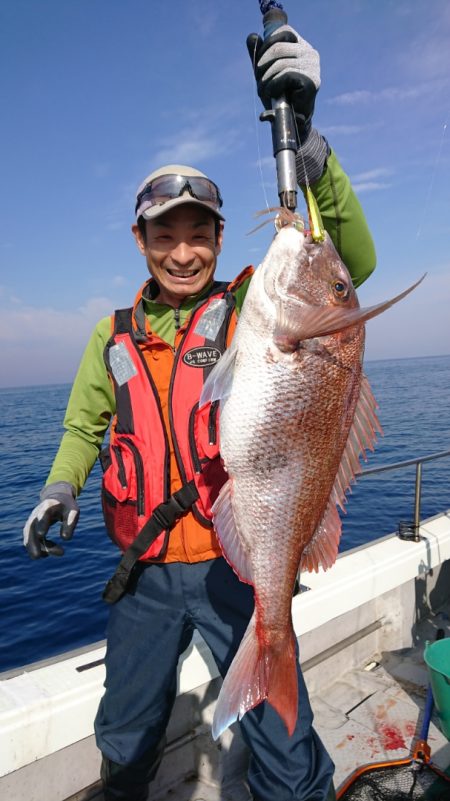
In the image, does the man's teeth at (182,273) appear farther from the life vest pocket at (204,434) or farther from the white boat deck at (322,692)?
the white boat deck at (322,692)

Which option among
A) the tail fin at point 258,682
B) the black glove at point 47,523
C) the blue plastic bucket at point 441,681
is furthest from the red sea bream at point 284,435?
the blue plastic bucket at point 441,681

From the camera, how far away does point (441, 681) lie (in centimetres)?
294

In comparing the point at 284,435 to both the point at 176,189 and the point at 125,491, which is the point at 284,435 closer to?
the point at 125,491

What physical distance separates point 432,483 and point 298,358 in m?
15.9

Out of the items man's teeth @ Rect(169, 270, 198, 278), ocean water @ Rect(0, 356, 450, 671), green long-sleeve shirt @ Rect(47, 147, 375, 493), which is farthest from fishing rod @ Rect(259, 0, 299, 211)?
ocean water @ Rect(0, 356, 450, 671)

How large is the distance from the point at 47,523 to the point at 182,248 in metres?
1.36

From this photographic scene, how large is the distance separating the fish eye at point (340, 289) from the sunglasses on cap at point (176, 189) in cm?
82

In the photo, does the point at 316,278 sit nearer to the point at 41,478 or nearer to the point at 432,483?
the point at 432,483

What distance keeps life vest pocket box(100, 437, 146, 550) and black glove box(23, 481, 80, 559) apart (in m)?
0.21

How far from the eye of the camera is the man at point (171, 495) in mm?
2287

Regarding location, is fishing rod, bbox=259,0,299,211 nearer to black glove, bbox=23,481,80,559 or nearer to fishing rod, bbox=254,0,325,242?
→ fishing rod, bbox=254,0,325,242

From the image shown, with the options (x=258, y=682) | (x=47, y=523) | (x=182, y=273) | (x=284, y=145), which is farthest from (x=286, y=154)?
(x=258, y=682)

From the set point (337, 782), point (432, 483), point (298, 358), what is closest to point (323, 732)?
point (337, 782)

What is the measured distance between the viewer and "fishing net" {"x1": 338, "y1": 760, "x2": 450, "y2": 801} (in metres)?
2.94
